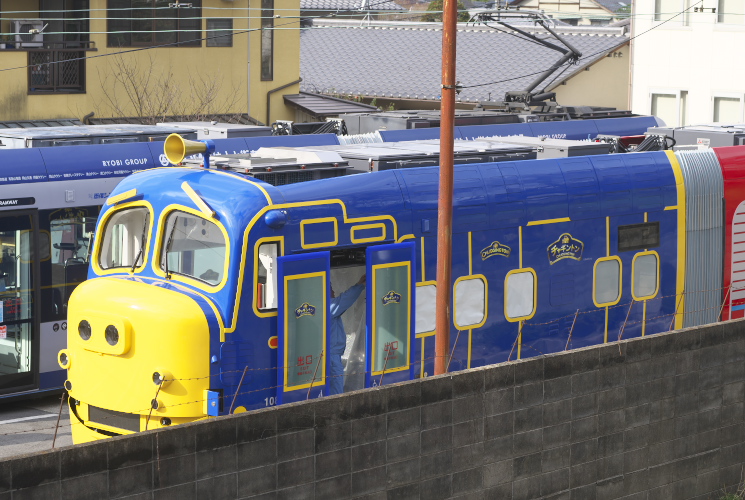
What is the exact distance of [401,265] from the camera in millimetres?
11602

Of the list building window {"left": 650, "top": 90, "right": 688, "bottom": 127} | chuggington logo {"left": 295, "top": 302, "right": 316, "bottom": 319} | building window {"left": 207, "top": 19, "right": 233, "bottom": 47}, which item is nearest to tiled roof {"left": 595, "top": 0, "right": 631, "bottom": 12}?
building window {"left": 650, "top": 90, "right": 688, "bottom": 127}

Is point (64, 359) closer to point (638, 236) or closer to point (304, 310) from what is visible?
point (304, 310)

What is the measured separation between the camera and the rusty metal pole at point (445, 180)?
10555mm

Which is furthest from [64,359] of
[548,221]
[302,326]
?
[548,221]

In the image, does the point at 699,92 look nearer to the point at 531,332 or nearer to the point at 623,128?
the point at 623,128

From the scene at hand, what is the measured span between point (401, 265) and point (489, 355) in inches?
70.1

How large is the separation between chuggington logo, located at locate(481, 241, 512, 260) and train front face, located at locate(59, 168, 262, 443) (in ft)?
10.3

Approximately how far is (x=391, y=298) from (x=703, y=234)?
5492 mm

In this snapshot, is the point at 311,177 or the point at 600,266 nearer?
the point at 311,177

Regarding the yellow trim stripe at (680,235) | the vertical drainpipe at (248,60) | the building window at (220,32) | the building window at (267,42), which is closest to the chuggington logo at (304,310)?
the yellow trim stripe at (680,235)

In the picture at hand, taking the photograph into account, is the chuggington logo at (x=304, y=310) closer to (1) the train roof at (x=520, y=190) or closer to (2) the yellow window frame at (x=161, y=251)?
(2) the yellow window frame at (x=161, y=251)

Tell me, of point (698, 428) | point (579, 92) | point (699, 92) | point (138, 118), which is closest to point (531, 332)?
point (698, 428)

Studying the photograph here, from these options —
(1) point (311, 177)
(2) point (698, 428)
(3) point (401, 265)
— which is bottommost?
(2) point (698, 428)

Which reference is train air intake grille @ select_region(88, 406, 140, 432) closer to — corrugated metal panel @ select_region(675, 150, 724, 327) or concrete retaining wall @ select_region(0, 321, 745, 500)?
concrete retaining wall @ select_region(0, 321, 745, 500)
